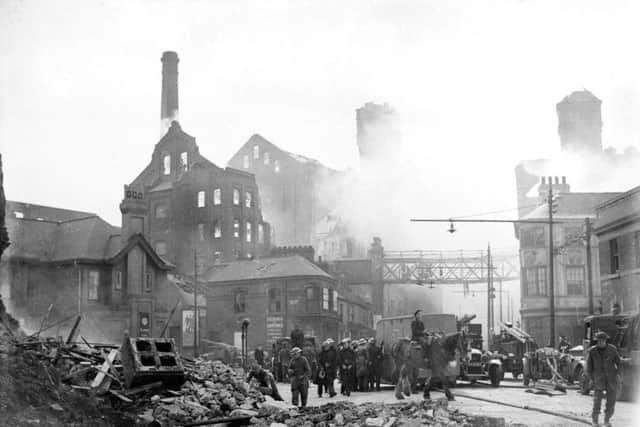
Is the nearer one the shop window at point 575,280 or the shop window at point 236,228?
the shop window at point 575,280

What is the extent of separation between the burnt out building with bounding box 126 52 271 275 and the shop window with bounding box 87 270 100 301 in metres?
22.3

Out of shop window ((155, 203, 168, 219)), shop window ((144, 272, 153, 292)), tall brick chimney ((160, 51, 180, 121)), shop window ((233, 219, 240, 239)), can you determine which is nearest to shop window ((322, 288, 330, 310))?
shop window ((144, 272, 153, 292))

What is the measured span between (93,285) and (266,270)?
15.4 meters

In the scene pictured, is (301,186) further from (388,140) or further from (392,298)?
(392,298)

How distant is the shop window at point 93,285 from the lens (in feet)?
155

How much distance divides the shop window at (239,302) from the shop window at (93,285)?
1370 cm

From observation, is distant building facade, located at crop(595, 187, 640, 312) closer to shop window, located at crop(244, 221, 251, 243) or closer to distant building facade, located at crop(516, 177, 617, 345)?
distant building facade, located at crop(516, 177, 617, 345)

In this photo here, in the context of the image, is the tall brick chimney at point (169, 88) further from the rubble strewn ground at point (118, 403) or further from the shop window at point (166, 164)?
the rubble strewn ground at point (118, 403)

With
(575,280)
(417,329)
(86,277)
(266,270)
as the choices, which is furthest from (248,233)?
(417,329)

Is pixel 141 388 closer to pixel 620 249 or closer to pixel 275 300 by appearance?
pixel 620 249

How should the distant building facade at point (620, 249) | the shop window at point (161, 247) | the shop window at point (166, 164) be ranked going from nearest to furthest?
the distant building facade at point (620, 249)
the shop window at point (161, 247)
the shop window at point (166, 164)

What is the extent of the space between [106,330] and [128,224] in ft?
23.3

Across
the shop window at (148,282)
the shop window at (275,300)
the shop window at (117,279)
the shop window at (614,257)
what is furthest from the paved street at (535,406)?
the shop window at (275,300)

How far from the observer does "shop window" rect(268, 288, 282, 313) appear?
5797cm
